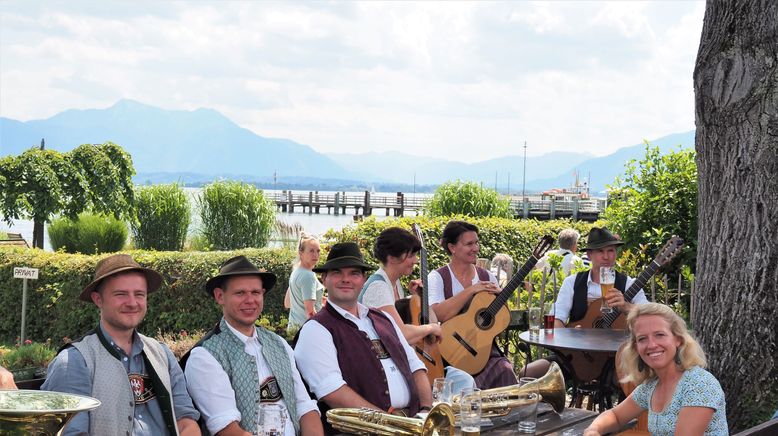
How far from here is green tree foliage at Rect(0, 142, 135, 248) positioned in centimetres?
2175

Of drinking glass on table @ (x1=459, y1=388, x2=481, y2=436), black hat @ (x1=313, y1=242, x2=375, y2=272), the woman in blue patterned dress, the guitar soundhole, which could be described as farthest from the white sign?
the woman in blue patterned dress

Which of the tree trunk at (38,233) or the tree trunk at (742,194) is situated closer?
the tree trunk at (742,194)

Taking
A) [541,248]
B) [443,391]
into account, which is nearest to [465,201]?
[541,248]

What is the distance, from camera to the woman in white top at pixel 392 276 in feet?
16.7

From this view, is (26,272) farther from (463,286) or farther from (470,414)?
(470,414)

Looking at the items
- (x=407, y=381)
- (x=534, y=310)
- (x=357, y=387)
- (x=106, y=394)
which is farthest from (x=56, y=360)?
(x=534, y=310)

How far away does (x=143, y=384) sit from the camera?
3.27 metres

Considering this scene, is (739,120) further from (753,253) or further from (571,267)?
(571,267)

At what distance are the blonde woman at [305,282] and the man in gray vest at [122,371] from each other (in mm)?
3888

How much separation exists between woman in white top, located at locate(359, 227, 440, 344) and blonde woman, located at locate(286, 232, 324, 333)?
2051 mm

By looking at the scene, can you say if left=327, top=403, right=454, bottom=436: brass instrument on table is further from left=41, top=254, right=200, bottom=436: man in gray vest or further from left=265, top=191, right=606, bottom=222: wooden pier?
left=265, top=191, right=606, bottom=222: wooden pier

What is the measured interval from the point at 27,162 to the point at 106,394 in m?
21.1

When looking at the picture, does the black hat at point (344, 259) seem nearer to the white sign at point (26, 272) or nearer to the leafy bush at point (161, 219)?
the white sign at point (26, 272)

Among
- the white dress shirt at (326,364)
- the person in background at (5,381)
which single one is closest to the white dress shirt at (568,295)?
the white dress shirt at (326,364)
